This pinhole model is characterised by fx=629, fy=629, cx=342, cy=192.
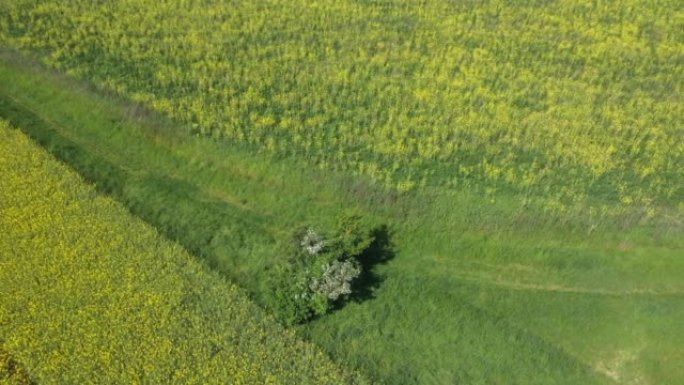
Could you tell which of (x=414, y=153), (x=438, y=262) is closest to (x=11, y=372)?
(x=438, y=262)

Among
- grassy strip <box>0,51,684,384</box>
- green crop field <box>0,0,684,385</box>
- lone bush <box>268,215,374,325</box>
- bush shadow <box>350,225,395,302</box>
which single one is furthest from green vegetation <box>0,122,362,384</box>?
bush shadow <box>350,225,395,302</box>

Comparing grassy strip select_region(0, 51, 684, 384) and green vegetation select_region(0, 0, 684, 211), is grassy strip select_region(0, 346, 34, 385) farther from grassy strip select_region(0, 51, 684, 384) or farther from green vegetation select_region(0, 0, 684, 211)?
green vegetation select_region(0, 0, 684, 211)

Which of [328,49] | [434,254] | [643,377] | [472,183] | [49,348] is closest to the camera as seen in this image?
[49,348]

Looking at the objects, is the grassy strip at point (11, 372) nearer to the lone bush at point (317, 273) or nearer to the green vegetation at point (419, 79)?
the lone bush at point (317, 273)

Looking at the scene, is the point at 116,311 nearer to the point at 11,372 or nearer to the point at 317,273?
the point at 11,372

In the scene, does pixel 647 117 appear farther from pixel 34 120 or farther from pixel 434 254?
pixel 34 120

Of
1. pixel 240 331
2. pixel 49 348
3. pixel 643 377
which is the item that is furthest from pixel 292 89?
pixel 643 377

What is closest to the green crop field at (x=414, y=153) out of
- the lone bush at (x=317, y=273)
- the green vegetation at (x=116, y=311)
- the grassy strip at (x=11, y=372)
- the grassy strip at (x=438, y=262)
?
the grassy strip at (x=438, y=262)
